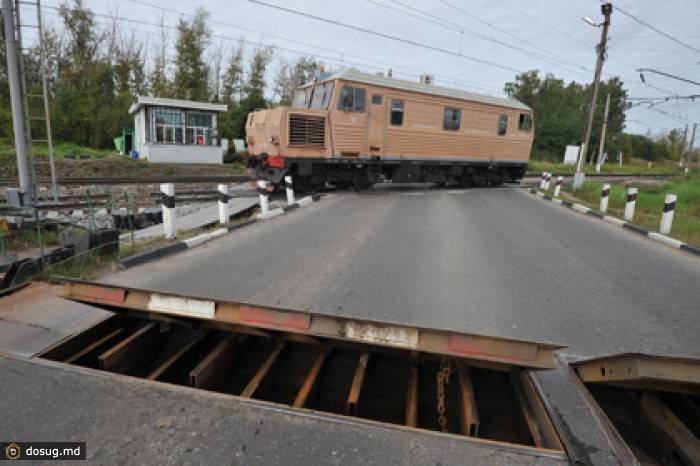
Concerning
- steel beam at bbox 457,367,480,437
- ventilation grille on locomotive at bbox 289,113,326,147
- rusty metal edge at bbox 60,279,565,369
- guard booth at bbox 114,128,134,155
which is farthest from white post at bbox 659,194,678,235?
guard booth at bbox 114,128,134,155

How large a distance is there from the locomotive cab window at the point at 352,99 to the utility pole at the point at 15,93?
7.91m

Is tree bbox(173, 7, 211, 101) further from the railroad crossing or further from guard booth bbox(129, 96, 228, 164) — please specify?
the railroad crossing

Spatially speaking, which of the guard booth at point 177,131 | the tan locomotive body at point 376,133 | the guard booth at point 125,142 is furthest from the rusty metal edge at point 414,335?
the guard booth at point 125,142

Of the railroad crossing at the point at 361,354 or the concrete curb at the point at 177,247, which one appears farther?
the concrete curb at the point at 177,247

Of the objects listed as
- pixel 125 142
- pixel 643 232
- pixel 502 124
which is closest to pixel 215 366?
pixel 643 232

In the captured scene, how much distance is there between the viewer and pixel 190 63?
34812 mm

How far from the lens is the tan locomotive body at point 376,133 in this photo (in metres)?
12.9

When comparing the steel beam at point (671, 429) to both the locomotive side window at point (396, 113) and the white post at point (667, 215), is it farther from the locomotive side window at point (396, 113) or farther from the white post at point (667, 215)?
the locomotive side window at point (396, 113)

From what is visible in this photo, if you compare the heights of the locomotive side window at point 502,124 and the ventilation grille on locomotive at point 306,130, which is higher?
the locomotive side window at point 502,124

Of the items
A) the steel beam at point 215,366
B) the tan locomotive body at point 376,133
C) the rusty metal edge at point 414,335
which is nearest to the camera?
the rusty metal edge at point 414,335

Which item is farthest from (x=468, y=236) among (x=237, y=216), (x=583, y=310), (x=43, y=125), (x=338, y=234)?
(x=43, y=125)

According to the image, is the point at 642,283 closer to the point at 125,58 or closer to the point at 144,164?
the point at 144,164

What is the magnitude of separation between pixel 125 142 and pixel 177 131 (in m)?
5.40

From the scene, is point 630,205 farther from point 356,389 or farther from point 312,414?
point 312,414
